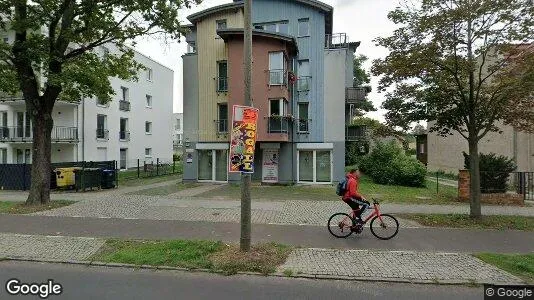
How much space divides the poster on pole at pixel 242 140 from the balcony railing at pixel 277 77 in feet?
44.4

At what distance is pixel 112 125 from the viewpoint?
98.3 feet

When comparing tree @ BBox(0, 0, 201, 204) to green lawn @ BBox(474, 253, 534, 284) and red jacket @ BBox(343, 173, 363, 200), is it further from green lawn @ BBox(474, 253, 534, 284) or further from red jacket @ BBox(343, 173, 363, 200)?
green lawn @ BBox(474, 253, 534, 284)

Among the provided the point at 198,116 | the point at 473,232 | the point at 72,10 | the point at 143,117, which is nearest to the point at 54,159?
the point at 143,117

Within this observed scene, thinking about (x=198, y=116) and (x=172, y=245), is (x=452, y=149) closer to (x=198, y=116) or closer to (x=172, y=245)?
(x=198, y=116)

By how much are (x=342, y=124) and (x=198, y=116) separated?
871 centimetres

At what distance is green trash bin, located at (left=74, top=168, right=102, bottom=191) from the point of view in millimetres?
15750

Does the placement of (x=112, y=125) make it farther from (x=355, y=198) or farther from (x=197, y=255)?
(x=355, y=198)

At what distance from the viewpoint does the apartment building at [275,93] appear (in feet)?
63.8

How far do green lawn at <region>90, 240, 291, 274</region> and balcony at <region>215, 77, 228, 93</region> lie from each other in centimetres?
1439

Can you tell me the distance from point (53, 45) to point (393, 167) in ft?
58.2

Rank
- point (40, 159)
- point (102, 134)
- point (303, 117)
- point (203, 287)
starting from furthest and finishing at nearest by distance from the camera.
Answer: point (102, 134)
point (303, 117)
point (40, 159)
point (203, 287)

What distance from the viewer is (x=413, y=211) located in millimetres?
10992

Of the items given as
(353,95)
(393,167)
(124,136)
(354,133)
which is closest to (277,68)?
(353,95)

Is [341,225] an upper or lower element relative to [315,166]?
lower
